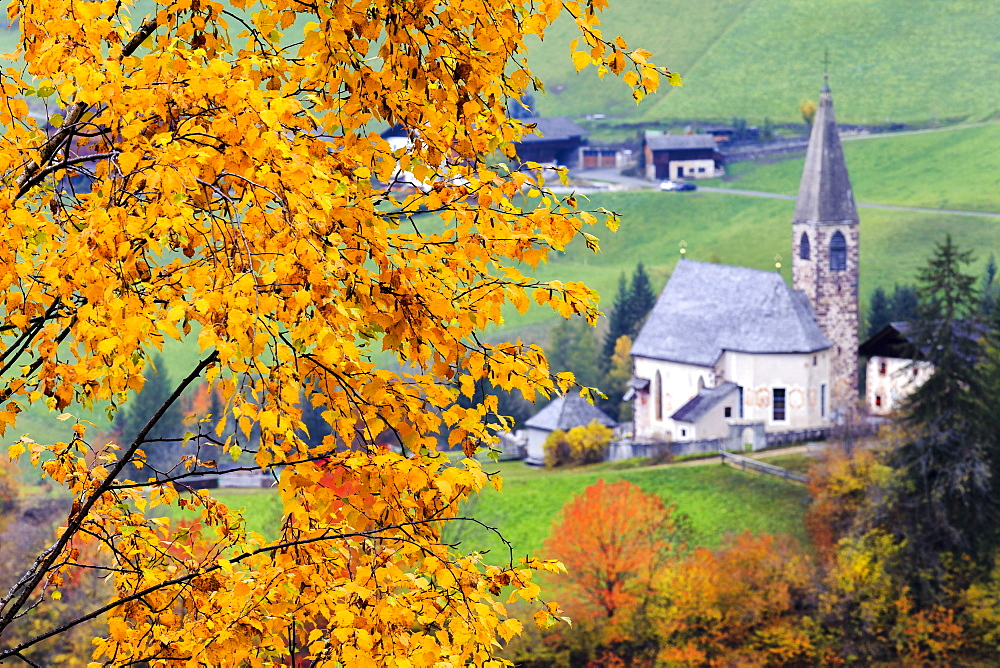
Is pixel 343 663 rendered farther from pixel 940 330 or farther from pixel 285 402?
pixel 940 330

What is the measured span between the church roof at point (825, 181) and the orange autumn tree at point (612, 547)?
65.4 feet

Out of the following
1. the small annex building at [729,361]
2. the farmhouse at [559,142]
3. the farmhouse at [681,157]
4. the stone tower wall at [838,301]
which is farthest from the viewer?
the farmhouse at [681,157]

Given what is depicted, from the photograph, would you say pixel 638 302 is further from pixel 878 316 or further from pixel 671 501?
pixel 671 501

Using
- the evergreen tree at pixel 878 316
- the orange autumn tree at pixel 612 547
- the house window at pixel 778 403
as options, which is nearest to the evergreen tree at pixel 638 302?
the evergreen tree at pixel 878 316

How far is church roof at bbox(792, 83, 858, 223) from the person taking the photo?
196ft

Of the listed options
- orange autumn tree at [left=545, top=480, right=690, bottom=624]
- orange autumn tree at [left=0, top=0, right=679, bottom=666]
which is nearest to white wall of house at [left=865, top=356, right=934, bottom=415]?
orange autumn tree at [left=545, top=480, right=690, bottom=624]

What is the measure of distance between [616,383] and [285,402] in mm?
67992

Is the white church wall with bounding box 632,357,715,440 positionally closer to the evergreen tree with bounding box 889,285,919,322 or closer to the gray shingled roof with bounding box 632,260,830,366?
the gray shingled roof with bounding box 632,260,830,366

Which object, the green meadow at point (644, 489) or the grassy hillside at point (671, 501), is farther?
the grassy hillside at point (671, 501)

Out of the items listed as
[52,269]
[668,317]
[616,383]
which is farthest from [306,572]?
[616,383]

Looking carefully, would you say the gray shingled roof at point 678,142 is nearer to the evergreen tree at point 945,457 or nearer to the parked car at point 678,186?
the parked car at point 678,186

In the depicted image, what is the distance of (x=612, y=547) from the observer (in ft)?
140

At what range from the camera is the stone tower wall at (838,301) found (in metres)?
59.6

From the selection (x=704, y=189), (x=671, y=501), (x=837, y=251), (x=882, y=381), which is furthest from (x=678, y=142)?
(x=671, y=501)
